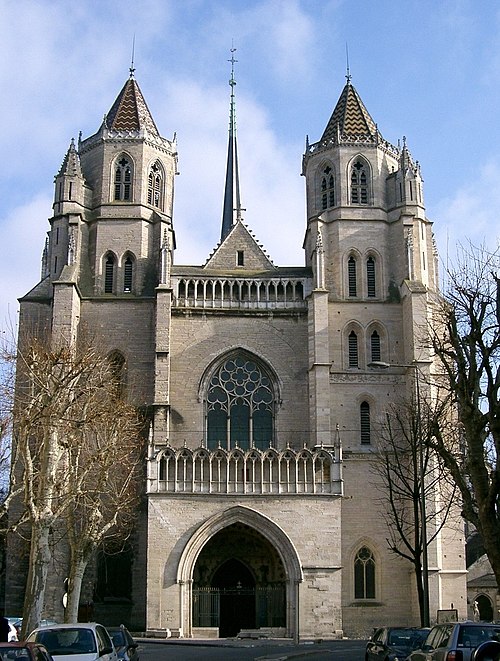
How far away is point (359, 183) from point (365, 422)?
414 inches

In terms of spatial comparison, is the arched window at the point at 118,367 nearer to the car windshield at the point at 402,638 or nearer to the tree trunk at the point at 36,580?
the tree trunk at the point at 36,580

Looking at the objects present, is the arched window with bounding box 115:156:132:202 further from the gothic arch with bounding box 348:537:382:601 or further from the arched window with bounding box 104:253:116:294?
the gothic arch with bounding box 348:537:382:601

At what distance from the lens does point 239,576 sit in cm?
3512

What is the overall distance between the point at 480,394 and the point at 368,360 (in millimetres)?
19800

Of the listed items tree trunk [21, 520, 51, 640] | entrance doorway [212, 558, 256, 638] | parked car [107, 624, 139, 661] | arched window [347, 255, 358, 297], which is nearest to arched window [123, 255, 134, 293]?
arched window [347, 255, 358, 297]

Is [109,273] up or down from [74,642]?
up

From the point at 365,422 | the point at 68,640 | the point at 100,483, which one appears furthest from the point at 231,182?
the point at 68,640

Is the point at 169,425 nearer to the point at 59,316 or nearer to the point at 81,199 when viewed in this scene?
the point at 59,316

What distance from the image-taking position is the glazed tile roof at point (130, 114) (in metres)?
41.8

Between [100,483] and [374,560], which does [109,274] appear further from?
[374,560]

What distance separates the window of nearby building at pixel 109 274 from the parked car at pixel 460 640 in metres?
26.8

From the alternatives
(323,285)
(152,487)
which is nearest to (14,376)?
(152,487)

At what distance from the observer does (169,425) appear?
36469 millimetres

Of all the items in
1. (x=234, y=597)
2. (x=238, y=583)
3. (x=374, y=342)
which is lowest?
→ (x=234, y=597)
